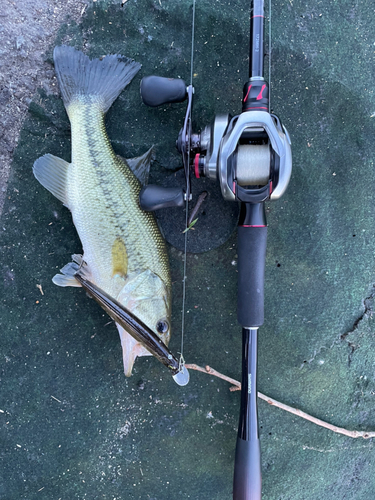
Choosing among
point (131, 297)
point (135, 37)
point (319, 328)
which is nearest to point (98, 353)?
point (131, 297)

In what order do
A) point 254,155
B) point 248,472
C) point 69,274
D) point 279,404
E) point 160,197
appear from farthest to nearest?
point 279,404 → point 69,274 → point 248,472 → point 160,197 → point 254,155

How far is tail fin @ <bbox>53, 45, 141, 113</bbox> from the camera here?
188 centimetres

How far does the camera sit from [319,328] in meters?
2.09

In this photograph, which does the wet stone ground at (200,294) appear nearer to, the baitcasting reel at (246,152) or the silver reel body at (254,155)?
the baitcasting reel at (246,152)

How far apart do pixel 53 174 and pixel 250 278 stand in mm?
1128

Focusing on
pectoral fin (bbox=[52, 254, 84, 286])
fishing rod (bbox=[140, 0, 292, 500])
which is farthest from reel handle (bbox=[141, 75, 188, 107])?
pectoral fin (bbox=[52, 254, 84, 286])

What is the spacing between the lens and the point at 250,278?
1.74m

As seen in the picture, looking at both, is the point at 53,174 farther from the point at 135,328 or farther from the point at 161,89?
the point at 135,328

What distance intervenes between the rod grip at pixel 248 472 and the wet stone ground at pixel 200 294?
274 millimetres

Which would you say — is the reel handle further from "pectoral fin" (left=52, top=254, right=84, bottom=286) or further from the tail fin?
"pectoral fin" (left=52, top=254, right=84, bottom=286)

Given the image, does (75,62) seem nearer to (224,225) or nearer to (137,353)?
(224,225)

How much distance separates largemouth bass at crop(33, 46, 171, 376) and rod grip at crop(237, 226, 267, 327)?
1.27ft

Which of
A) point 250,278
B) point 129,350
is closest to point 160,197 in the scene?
point 250,278

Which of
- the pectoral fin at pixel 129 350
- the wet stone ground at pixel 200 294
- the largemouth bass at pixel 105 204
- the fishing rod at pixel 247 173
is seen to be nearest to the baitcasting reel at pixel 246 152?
the fishing rod at pixel 247 173
